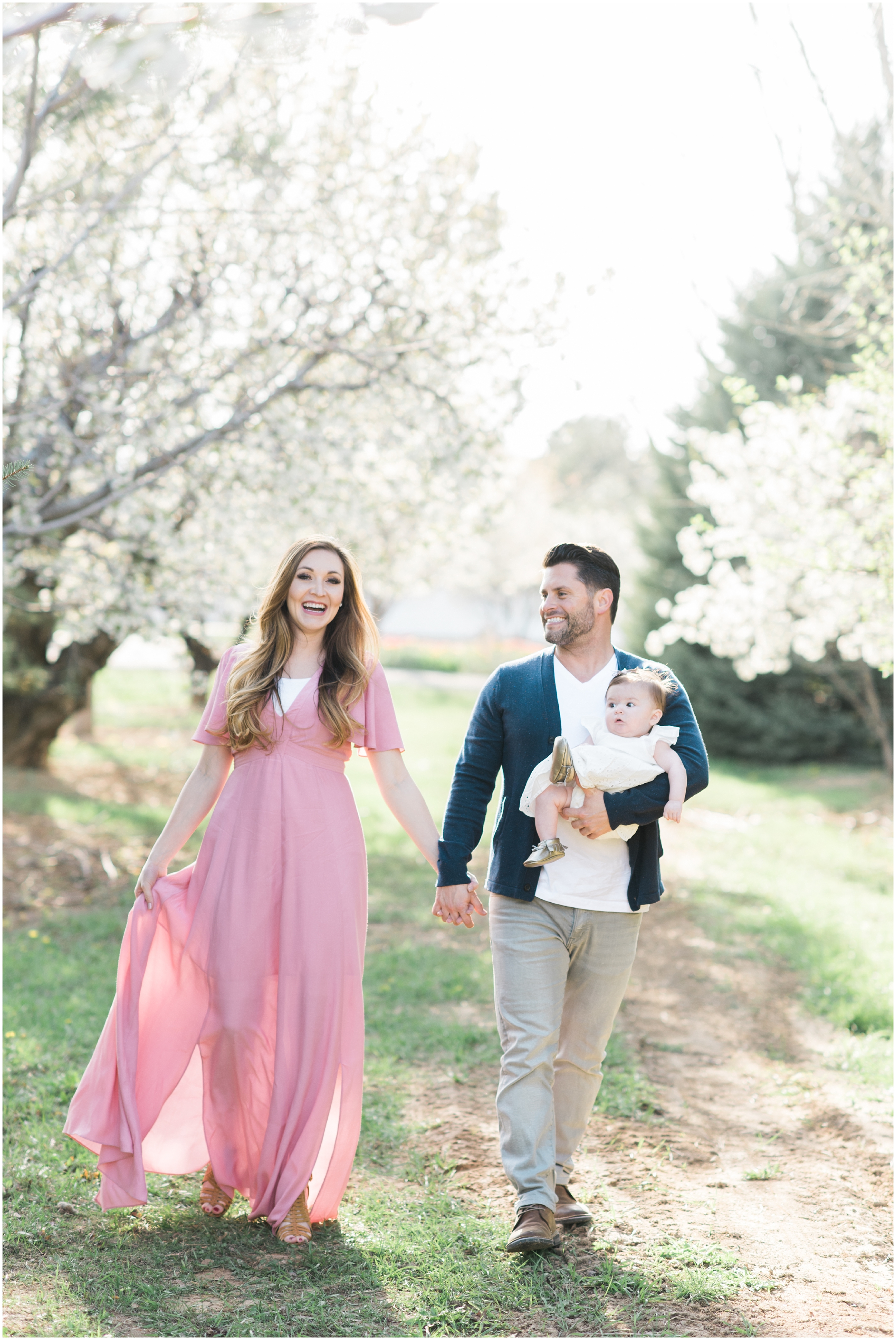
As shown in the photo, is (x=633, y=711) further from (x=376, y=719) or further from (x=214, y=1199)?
(x=214, y=1199)

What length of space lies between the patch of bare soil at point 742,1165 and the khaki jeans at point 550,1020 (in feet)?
1.20

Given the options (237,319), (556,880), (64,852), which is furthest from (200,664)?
(556,880)

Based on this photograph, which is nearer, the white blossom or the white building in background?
the white blossom

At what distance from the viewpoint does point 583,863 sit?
352cm

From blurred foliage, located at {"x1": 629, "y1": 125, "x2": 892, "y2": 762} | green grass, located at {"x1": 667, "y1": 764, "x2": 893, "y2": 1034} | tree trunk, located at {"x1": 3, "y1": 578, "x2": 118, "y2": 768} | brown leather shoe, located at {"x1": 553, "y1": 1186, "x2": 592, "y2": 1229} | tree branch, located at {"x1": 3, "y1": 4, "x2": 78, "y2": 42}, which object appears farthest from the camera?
blurred foliage, located at {"x1": 629, "y1": 125, "x2": 892, "y2": 762}

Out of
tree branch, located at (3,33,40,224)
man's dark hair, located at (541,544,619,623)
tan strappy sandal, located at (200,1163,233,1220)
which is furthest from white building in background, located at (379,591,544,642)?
tan strappy sandal, located at (200,1163,233,1220)

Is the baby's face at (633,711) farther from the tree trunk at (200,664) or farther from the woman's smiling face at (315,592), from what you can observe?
the tree trunk at (200,664)

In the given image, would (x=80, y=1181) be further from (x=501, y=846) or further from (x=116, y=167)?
(x=116, y=167)

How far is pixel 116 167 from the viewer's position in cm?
795

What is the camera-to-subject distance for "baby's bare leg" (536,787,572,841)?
11.1ft

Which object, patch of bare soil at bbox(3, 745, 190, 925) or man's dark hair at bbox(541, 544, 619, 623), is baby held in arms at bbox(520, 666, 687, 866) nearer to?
man's dark hair at bbox(541, 544, 619, 623)

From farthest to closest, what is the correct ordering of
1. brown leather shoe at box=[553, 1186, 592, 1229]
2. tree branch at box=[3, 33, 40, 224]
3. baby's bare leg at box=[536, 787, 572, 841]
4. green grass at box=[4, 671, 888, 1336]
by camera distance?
tree branch at box=[3, 33, 40, 224]
brown leather shoe at box=[553, 1186, 592, 1229]
baby's bare leg at box=[536, 787, 572, 841]
green grass at box=[4, 671, 888, 1336]

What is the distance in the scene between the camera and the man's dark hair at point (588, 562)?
3.58 m

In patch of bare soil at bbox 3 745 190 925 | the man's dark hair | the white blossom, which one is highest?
the white blossom
